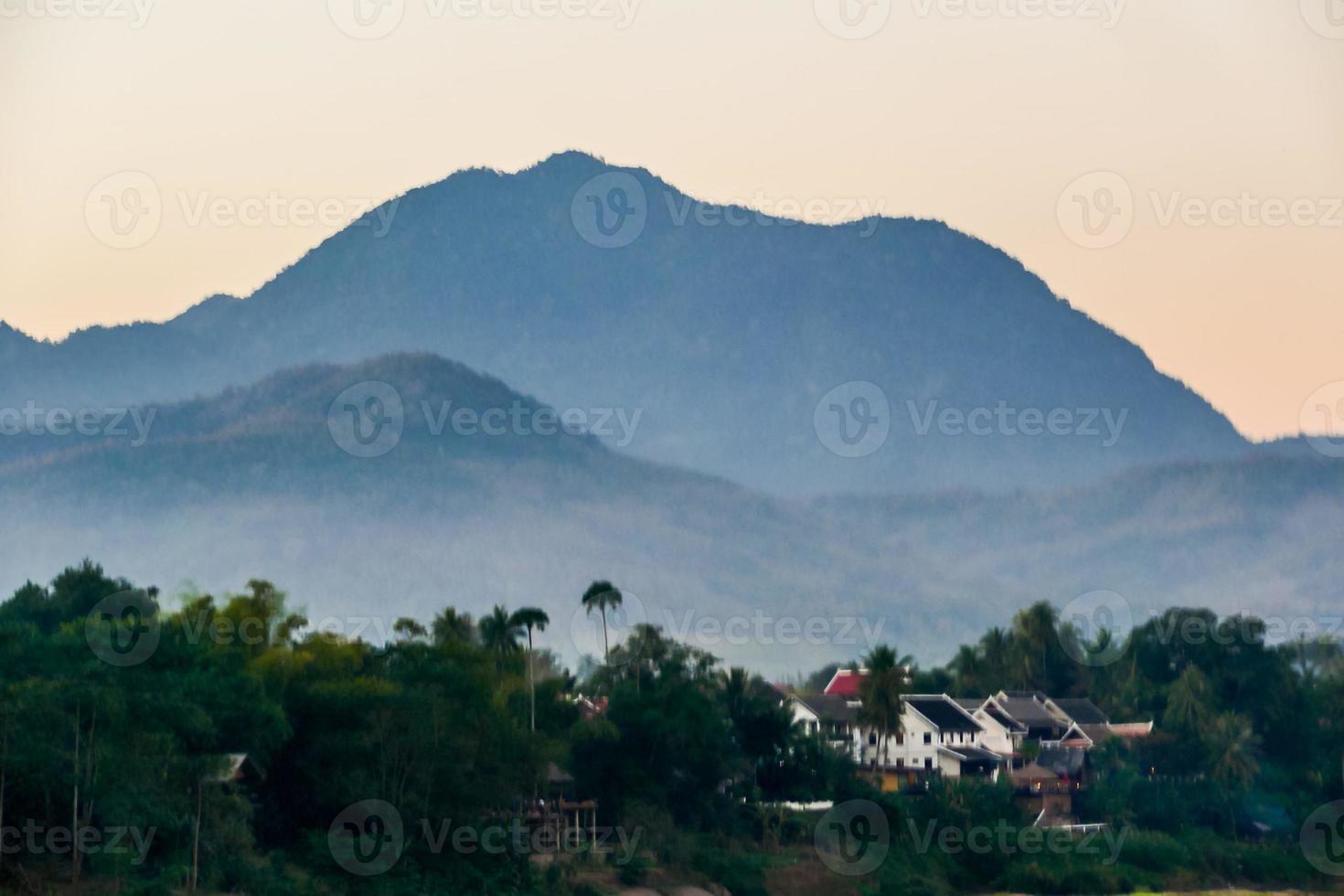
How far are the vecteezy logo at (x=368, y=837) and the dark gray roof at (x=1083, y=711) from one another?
63.3 m

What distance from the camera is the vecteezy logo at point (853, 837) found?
63469mm

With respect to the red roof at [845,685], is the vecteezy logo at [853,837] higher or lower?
lower

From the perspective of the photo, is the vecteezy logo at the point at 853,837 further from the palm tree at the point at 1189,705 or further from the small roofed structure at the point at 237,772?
the palm tree at the point at 1189,705

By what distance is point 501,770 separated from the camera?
2104 inches

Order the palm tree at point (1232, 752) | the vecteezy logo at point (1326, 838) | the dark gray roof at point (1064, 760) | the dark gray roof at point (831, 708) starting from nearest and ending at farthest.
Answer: the vecteezy logo at point (1326, 838), the palm tree at point (1232, 752), the dark gray roof at point (1064, 760), the dark gray roof at point (831, 708)

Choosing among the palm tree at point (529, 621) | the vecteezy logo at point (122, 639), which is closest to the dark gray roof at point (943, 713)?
the palm tree at point (529, 621)

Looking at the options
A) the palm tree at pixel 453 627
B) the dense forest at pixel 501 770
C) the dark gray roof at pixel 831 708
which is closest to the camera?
the dense forest at pixel 501 770

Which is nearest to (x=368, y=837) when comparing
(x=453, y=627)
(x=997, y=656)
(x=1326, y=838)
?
(x=453, y=627)

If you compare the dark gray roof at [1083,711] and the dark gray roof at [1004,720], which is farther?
the dark gray roof at [1083,711]

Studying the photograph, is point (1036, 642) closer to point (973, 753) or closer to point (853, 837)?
point (973, 753)

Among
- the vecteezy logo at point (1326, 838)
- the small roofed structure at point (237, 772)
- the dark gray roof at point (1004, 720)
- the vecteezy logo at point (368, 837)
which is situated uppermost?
the dark gray roof at point (1004, 720)

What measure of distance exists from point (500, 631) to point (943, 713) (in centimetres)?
2817

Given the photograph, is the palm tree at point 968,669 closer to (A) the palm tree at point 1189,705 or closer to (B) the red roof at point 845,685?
(B) the red roof at point 845,685

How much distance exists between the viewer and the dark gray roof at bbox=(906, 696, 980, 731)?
9588 centimetres
